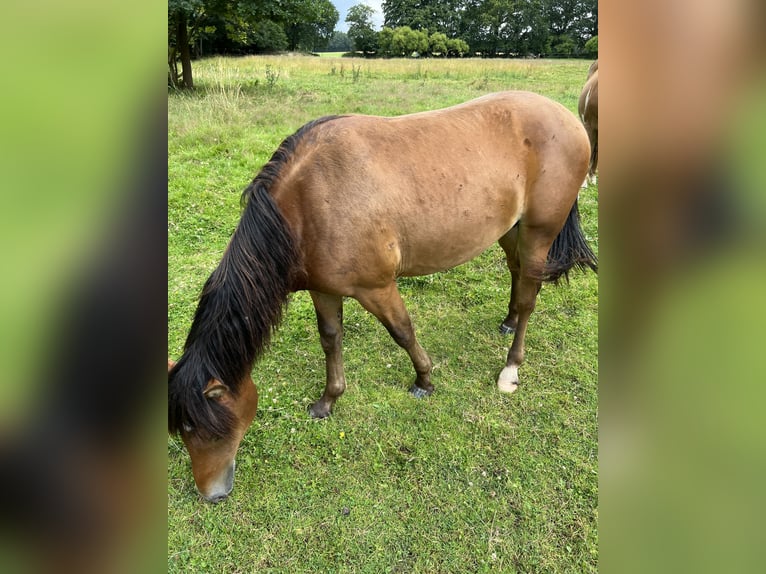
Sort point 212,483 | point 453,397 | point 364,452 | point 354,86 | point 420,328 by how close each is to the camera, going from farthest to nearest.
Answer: point 354,86
point 420,328
point 453,397
point 364,452
point 212,483

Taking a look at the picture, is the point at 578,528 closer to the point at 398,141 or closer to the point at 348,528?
the point at 348,528

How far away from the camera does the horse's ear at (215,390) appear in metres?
1.96

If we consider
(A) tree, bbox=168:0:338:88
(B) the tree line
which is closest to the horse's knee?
(B) the tree line

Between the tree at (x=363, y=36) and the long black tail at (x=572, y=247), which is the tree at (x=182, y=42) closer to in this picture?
the tree at (x=363, y=36)

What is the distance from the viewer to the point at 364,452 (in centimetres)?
275

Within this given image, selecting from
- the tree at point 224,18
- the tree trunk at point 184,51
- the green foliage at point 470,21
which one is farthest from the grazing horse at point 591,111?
the tree trunk at point 184,51

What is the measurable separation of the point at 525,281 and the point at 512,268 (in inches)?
18.3

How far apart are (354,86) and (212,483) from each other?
12.9 m

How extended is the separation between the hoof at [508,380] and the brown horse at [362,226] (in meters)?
0.02

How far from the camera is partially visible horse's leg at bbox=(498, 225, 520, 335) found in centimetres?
338

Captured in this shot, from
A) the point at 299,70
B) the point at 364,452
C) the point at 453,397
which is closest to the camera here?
the point at 364,452

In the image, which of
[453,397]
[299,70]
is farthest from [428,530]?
[299,70]

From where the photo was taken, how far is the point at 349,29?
12773 millimetres
